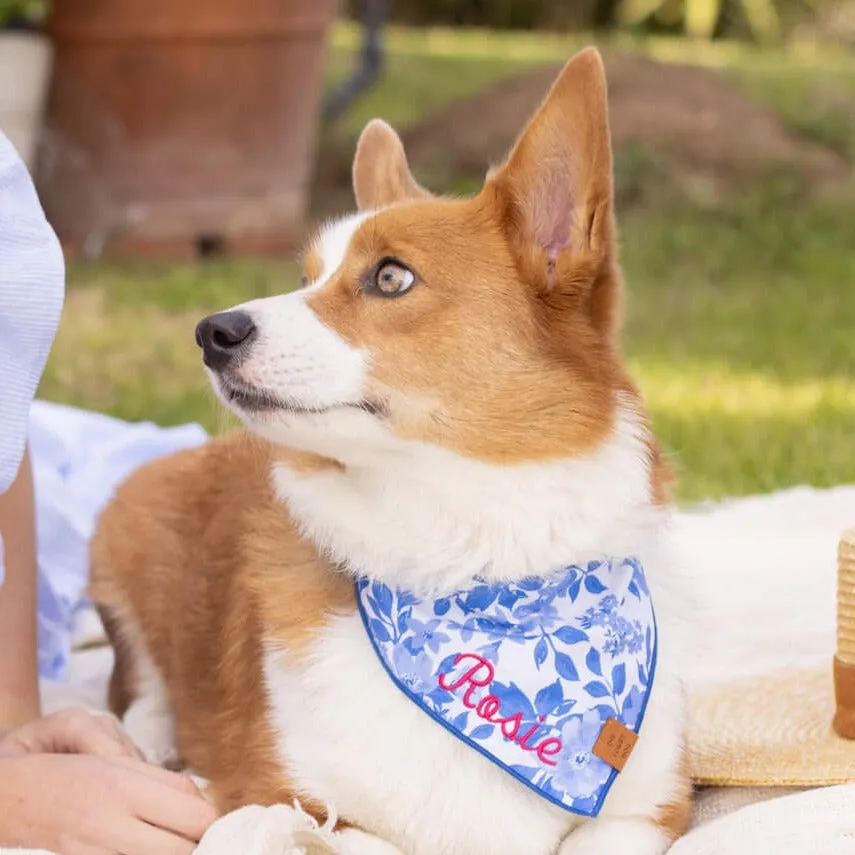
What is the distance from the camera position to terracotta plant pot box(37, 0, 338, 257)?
680cm

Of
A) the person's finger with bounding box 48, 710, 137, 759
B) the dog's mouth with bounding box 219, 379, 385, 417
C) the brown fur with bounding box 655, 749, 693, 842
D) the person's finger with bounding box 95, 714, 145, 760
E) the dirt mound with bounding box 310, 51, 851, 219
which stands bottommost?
the dirt mound with bounding box 310, 51, 851, 219

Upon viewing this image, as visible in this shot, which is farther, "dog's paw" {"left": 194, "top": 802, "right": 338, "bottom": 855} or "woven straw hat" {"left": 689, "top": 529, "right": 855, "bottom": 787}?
"woven straw hat" {"left": 689, "top": 529, "right": 855, "bottom": 787}

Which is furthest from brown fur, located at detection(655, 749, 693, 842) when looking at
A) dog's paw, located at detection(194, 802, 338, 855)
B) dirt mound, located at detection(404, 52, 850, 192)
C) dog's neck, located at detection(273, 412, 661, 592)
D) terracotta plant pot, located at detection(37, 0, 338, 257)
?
dirt mound, located at detection(404, 52, 850, 192)

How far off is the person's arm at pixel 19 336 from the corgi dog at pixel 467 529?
18.4 inches

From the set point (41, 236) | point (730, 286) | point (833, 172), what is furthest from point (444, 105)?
point (41, 236)

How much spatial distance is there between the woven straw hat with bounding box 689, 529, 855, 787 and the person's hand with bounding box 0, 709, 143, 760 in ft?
3.13

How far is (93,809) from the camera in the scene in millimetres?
2146

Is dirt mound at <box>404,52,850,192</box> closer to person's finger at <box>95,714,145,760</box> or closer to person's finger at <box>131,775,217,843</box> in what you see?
person's finger at <box>95,714,145,760</box>

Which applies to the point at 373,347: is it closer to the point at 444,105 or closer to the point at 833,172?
the point at 833,172

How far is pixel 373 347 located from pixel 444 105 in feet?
26.1

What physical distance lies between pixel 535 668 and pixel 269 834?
0.48 meters

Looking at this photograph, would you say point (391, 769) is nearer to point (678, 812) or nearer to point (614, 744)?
point (614, 744)

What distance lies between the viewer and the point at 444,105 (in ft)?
32.1

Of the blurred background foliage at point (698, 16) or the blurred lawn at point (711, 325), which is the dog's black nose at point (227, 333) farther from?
the blurred background foliage at point (698, 16)
